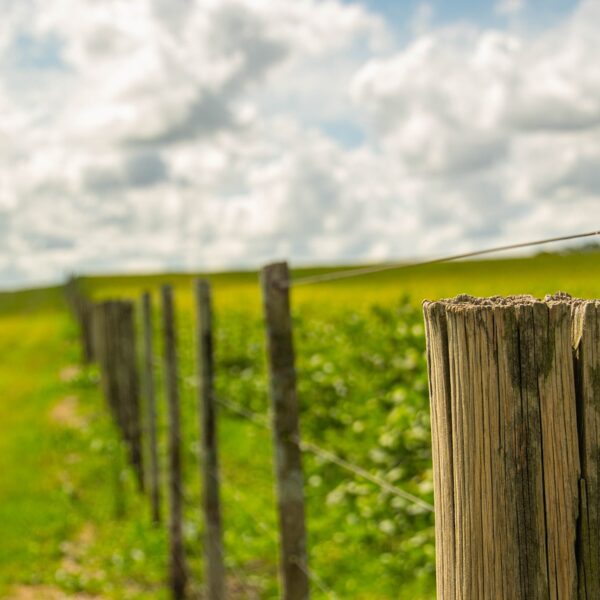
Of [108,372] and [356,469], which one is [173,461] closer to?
[356,469]

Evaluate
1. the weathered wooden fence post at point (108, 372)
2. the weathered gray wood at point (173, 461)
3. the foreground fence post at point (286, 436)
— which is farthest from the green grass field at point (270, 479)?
the foreground fence post at point (286, 436)

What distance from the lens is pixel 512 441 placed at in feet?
4.27

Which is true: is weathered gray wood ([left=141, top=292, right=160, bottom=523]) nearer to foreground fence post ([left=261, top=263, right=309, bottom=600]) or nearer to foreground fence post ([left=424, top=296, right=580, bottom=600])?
foreground fence post ([left=261, top=263, right=309, bottom=600])

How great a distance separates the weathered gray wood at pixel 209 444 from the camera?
5.25 m

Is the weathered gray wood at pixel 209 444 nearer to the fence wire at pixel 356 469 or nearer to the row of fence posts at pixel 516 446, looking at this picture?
the fence wire at pixel 356 469

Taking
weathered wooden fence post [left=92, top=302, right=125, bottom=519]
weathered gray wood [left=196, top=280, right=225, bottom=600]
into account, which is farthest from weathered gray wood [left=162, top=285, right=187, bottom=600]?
weathered wooden fence post [left=92, top=302, right=125, bottom=519]

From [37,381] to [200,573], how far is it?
1401cm

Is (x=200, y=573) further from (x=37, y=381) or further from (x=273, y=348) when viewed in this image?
(x=37, y=381)

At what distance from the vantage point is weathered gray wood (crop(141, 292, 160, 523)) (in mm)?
8648

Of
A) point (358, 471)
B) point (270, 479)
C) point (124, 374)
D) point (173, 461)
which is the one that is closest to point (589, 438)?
point (358, 471)

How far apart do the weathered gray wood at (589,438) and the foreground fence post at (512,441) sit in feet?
0.04

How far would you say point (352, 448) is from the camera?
6129mm

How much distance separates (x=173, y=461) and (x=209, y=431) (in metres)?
2.01

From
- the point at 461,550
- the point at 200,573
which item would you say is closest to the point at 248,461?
the point at 200,573
